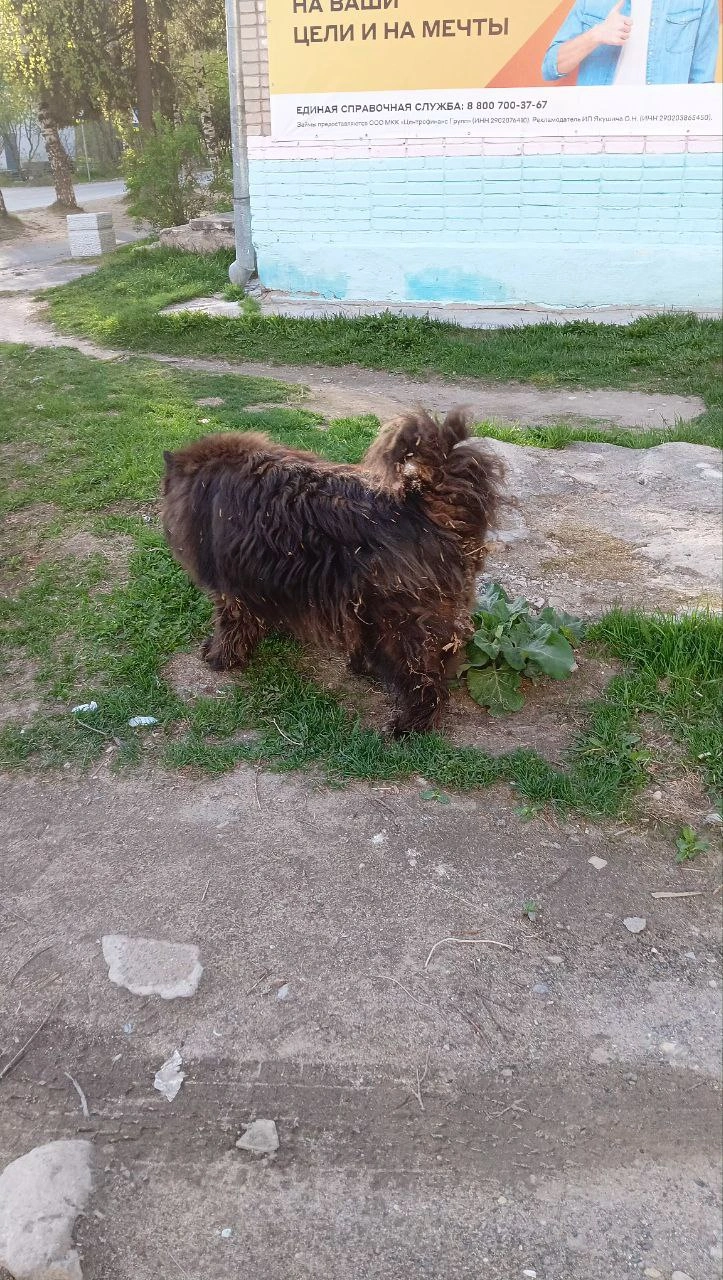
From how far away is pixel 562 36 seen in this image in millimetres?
9102

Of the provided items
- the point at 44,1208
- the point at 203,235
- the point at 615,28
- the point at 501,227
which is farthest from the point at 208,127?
the point at 44,1208

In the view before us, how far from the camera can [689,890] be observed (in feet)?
9.73

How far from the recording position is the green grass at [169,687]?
3494mm

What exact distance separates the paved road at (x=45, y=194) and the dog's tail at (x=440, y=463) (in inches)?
963

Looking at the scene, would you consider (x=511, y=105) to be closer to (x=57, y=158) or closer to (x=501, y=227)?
(x=501, y=227)

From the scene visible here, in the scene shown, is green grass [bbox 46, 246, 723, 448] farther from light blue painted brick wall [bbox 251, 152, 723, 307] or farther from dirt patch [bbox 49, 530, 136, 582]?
dirt patch [bbox 49, 530, 136, 582]

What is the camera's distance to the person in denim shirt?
884 cm

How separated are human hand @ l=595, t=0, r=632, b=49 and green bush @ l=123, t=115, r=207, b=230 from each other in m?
7.86

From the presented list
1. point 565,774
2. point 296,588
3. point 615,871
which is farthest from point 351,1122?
point 296,588

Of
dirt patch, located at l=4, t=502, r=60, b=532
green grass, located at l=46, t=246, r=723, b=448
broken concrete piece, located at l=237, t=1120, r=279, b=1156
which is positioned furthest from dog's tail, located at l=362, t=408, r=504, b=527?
green grass, located at l=46, t=246, r=723, b=448

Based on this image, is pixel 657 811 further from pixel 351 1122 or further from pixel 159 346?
pixel 159 346

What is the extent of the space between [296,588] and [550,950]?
Result: 1.61 m

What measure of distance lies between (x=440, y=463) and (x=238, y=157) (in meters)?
8.89

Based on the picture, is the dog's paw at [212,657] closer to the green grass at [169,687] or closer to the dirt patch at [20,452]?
the green grass at [169,687]
